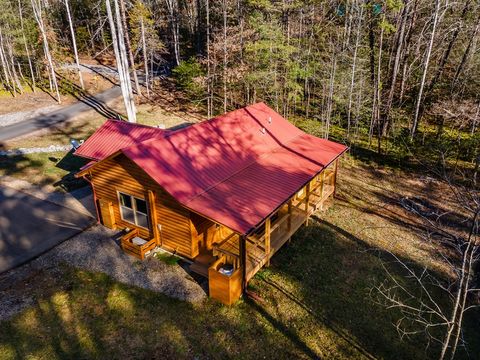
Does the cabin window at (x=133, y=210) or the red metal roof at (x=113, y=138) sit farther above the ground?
the red metal roof at (x=113, y=138)

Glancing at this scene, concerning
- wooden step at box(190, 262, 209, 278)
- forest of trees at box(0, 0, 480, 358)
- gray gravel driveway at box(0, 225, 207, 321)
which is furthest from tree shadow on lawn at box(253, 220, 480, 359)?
forest of trees at box(0, 0, 480, 358)

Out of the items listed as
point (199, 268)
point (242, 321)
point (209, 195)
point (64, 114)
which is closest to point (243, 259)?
point (242, 321)

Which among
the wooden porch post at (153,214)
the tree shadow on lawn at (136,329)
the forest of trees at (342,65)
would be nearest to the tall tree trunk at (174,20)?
the forest of trees at (342,65)

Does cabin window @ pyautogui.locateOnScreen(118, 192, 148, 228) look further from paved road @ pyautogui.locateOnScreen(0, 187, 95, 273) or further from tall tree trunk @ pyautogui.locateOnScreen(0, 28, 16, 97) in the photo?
tall tree trunk @ pyautogui.locateOnScreen(0, 28, 16, 97)

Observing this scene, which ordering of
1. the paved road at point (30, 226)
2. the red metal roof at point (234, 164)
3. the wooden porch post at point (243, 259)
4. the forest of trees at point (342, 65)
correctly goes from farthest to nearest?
the forest of trees at point (342, 65), the paved road at point (30, 226), the red metal roof at point (234, 164), the wooden porch post at point (243, 259)

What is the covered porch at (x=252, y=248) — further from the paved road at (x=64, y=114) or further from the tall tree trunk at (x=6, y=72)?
the tall tree trunk at (x=6, y=72)

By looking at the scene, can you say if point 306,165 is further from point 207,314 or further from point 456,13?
point 456,13
